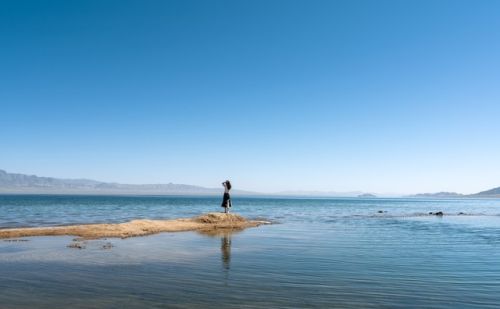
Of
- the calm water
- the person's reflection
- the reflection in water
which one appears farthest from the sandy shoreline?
the person's reflection

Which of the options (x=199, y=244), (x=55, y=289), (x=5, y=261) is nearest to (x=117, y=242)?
(x=199, y=244)

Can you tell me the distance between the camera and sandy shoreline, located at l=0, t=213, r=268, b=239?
26.4m

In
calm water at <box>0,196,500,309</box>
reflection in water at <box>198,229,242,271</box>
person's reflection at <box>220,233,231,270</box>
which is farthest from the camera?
reflection in water at <box>198,229,242,271</box>

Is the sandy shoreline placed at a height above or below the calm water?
above

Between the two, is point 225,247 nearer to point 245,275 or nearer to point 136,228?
point 245,275

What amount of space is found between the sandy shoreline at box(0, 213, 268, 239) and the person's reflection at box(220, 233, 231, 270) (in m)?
4.92

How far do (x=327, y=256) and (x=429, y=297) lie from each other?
7.78 m

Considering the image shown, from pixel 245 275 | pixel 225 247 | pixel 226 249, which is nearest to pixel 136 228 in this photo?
pixel 225 247

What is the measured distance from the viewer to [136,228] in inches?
1142

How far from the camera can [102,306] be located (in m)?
10.6

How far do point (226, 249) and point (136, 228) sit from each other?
10.2 meters

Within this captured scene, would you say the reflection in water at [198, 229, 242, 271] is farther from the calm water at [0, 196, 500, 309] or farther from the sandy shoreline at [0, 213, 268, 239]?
the sandy shoreline at [0, 213, 268, 239]

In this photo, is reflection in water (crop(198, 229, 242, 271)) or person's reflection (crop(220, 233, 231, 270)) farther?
reflection in water (crop(198, 229, 242, 271))

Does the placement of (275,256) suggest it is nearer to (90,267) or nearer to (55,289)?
(90,267)
